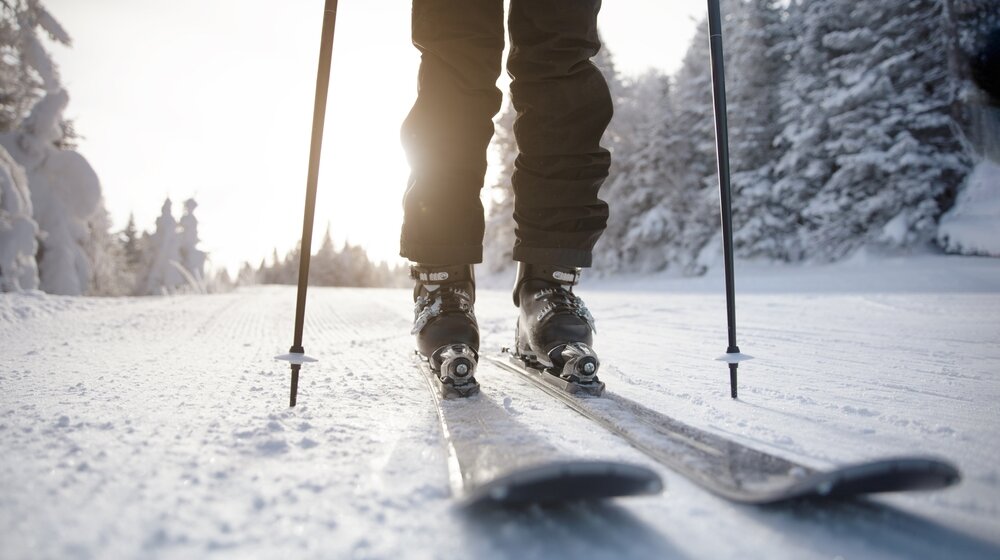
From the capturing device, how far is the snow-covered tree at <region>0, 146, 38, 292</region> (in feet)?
23.9

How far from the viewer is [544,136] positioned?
1308 mm

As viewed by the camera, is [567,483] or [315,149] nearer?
[567,483]

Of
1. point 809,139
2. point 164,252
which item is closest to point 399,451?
point 809,139

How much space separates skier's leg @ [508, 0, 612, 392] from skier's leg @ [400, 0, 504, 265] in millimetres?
119

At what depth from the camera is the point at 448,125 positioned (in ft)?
4.14

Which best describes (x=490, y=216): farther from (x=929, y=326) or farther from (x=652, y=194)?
(x=929, y=326)

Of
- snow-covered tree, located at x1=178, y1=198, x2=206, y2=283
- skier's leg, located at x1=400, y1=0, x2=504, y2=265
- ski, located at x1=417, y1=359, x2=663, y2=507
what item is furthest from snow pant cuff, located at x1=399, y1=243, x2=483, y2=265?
snow-covered tree, located at x1=178, y1=198, x2=206, y2=283

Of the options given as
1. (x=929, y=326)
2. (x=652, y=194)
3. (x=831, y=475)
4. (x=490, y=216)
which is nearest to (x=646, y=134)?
(x=652, y=194)

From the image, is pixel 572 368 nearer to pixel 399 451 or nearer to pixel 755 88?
pixel 399 451

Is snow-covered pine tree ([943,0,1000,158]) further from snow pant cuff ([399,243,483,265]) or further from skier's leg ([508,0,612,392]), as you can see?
snow pant cuff ([399,243,483,265])

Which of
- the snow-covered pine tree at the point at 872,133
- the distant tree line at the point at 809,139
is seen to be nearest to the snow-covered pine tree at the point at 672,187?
the distant tree line at the point at 809,139

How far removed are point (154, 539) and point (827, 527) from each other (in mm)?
585

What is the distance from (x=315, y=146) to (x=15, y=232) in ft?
31.3

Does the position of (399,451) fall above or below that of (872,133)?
below
